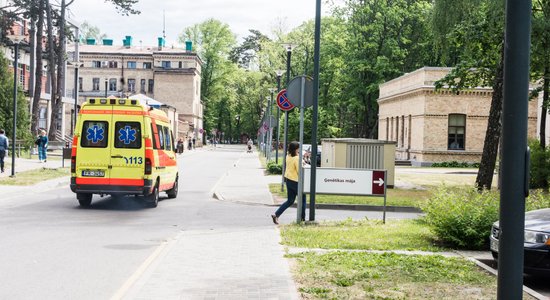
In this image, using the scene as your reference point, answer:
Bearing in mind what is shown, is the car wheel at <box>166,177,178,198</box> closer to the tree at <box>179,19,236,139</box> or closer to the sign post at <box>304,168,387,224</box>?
the sign post at <box>304,168,387,224</box>

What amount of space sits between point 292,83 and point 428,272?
6.09 metres

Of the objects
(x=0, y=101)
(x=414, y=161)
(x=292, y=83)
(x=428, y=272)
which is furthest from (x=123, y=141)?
(x=414, y=161)

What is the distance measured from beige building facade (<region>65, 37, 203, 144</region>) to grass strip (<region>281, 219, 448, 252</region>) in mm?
82517

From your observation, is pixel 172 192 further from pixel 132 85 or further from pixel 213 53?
pixel 213 53

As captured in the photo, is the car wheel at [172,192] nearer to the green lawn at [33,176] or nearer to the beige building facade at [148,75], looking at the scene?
the green lawn at [33,176]

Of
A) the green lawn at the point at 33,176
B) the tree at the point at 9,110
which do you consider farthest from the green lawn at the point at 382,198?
the tree at the point at 9,110

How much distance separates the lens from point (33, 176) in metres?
25.1

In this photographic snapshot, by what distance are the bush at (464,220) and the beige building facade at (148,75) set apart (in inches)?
3340

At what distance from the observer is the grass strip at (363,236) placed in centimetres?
1059

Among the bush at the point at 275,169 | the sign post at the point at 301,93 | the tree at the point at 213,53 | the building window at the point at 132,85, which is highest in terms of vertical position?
the tree at the point at 213,53

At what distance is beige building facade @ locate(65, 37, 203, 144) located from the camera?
322 ft

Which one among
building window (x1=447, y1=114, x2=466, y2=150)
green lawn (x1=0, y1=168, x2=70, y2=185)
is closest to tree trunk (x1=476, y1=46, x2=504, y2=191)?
green lawn (x1=0, y1=168, x2=70, y2=185)

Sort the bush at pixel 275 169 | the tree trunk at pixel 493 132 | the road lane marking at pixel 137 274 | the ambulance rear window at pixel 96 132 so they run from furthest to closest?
the bush at pixel 275 169
the tree trunk at pixel 493 132
the ambulance rear window at pixel 96 132
the road lane marking at pixel 137 274

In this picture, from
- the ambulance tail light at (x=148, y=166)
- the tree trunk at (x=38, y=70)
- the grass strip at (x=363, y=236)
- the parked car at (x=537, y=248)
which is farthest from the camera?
the tree trunk at (x=38, y=70)
